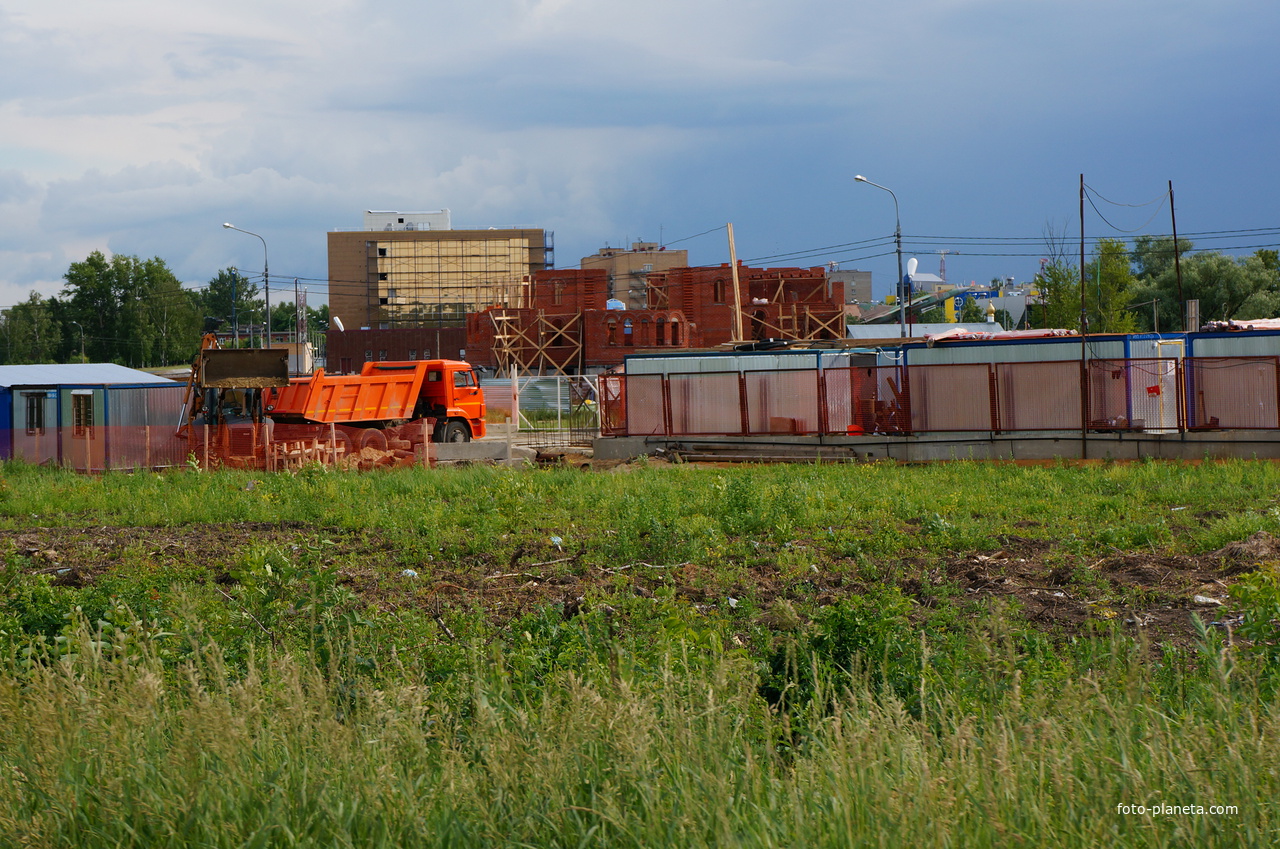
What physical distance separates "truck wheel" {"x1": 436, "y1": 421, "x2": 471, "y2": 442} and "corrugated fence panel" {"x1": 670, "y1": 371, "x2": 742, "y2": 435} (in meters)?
7.02

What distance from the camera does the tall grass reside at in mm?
3283

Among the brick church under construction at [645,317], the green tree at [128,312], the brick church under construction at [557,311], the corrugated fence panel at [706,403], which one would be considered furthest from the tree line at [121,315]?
the corrugated fence panel at [706,403]

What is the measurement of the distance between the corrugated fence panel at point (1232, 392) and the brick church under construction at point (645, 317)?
47244mm

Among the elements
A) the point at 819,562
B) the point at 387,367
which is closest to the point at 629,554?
the point at 819,562

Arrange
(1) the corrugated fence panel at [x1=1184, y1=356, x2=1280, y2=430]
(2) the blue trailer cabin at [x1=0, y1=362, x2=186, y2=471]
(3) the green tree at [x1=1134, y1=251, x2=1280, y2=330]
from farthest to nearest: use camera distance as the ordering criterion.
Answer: (3) the green tree at [x1=1134, y1=251, x2=1280, y2=330] → (2) the blue trailer cabin at [x1=0, y1=362, x2=186, y2=471] → (1) the corrugated fence panel at [x1=1184, y1=356, x2=1280, y2=430]

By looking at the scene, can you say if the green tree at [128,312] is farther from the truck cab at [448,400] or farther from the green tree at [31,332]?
the truck cab at [448,400]

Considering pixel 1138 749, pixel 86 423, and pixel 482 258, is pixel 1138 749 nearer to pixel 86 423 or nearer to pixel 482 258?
pixel 86 423

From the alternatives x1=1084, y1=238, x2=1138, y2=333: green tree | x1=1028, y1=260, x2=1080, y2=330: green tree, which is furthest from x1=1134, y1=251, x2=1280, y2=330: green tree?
x1=1028, y1=260, x2=1080, y2=330: green tree

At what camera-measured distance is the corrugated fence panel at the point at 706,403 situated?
27.6m

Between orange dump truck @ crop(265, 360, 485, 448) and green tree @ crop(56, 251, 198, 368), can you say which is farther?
green tree @ crop(56, 251, 198, 368)

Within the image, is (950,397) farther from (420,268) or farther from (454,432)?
(420,268)

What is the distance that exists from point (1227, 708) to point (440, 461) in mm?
24710

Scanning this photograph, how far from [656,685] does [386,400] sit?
2573 cm

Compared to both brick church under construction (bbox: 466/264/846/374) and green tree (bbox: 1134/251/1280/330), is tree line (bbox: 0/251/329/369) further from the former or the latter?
green tree (bbox: 1134/251/1280/330)
